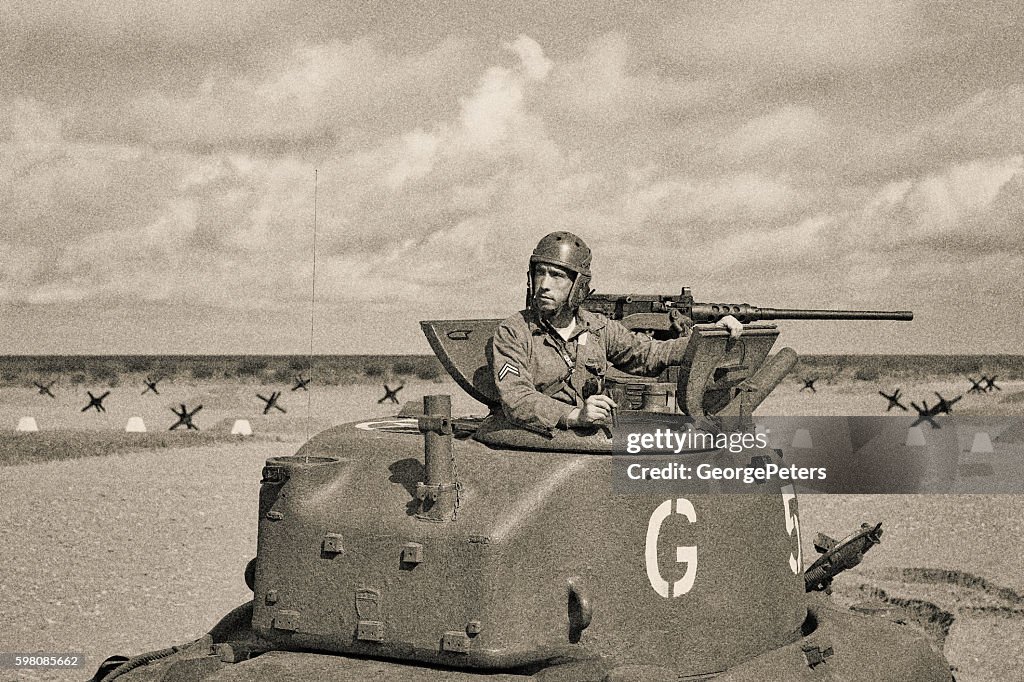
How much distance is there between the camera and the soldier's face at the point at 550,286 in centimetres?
629

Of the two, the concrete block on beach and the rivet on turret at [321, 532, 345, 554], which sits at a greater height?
the concrete block on beach

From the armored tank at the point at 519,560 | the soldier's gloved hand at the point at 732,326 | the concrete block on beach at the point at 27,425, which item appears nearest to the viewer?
the armored tank at the point at 519,560

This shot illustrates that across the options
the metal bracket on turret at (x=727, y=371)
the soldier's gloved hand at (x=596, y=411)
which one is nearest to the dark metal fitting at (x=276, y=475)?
the soldier's gloved hand at (x=596, y=411)

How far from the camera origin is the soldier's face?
Result: 6.29 m

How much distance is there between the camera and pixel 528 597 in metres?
5.50

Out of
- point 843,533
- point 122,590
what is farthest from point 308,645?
point 843,533

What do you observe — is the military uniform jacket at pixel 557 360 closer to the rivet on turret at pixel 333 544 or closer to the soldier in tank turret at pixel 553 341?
the soldier in tank turret at pixel 553 341

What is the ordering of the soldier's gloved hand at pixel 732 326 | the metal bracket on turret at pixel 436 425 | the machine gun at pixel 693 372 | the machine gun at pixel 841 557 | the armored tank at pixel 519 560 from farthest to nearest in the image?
1. the machine gun at pixel 841 557
2. the soldier's gloved hand at pixel 732 326
3. the machine gun at pixel 693 372
4. the metal bracket on turret at pixel 436 425
5. the armored tank at pixel 519 560

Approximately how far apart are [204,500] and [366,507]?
13963mm

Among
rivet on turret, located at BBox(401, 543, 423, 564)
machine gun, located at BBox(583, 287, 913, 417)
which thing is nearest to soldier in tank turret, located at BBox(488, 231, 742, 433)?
machine gun, located at BBox(583, 287, 913, 417)

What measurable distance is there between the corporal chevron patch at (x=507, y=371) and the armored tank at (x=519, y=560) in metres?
0.26

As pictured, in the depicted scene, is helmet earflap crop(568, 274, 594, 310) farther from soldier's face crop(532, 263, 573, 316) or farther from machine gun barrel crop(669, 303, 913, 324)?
machine gun barrel crop(669, 303, 913, 324)

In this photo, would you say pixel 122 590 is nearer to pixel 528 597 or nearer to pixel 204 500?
pixel 204 500
